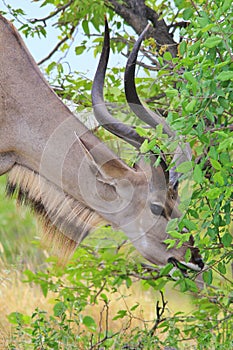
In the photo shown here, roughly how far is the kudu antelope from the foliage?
0.66 feet

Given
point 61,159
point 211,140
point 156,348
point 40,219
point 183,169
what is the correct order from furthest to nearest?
1. point 40,219
2. point 61,159
3. point 156,348
4. point 211,140
5. point 183,169

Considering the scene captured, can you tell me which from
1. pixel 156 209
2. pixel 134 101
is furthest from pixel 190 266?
pixel 134 101

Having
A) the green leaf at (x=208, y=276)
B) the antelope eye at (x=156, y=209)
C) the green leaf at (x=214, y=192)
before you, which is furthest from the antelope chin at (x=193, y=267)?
the green leaf at (x=214, y=192)

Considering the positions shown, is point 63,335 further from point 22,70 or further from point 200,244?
point 22,70

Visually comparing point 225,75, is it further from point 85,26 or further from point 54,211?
point 85,26

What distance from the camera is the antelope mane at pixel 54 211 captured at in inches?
154

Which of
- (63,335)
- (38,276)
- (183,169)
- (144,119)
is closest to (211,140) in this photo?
(183,169)

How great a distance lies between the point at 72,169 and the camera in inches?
149

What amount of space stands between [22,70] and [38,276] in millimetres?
1136

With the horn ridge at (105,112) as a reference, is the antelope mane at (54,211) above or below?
below

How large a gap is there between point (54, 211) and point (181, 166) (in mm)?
1420

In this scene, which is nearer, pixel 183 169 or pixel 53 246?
pixel 183 169

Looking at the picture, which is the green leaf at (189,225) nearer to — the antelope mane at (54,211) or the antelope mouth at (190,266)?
the antelope mouth at (190,266)

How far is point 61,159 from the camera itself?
3.79m
